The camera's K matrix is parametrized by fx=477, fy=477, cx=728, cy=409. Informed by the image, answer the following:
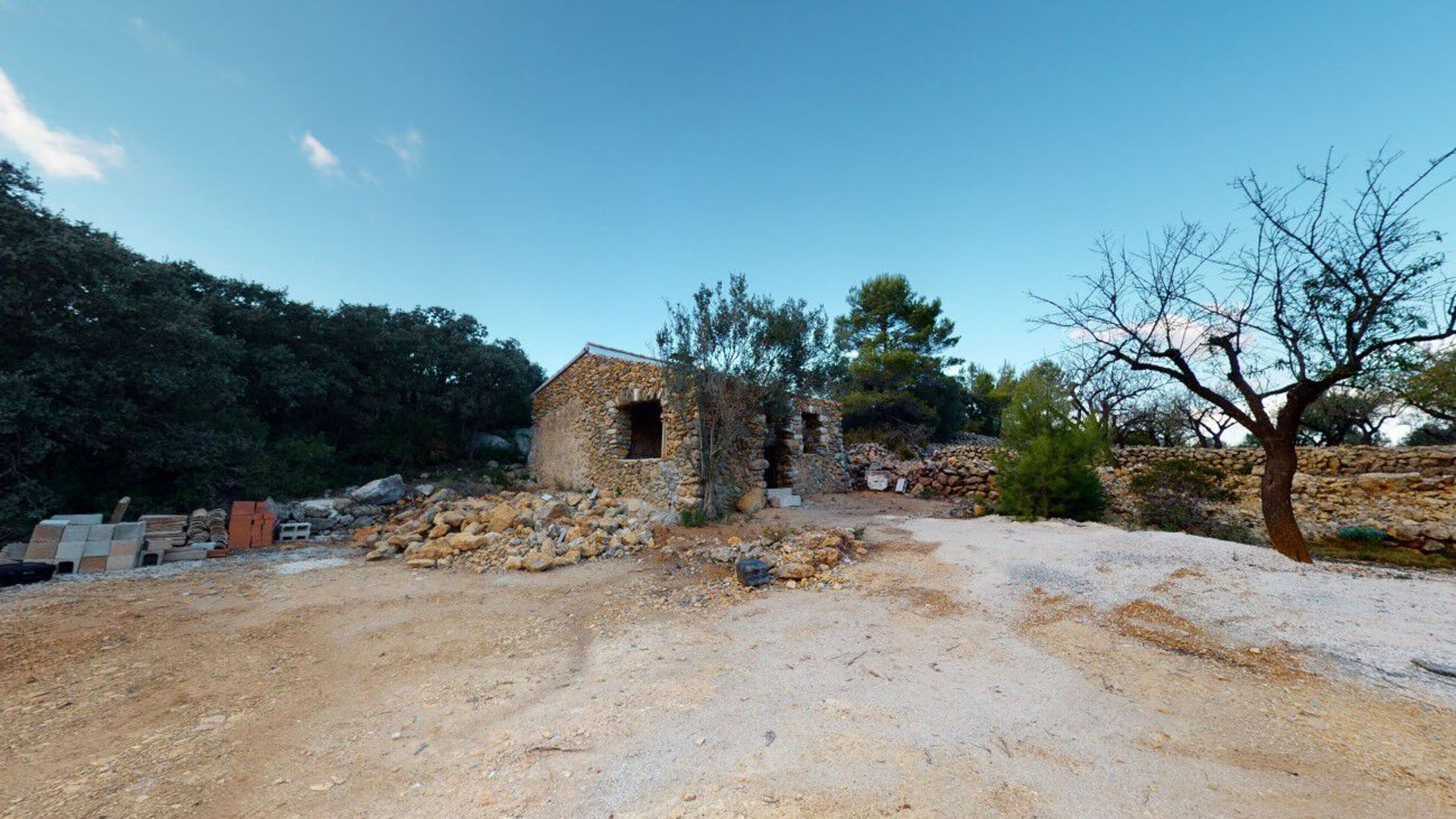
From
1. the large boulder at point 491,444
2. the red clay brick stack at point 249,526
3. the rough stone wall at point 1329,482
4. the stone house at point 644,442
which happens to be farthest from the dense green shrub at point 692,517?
the large boulder at point 491,444

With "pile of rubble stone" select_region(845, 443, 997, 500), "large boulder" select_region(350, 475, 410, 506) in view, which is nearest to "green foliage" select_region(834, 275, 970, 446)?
"pile of rubble stone" select_region(845, 443, 997, 500)

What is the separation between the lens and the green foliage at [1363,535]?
8094 mm

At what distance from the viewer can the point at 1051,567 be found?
5.02m

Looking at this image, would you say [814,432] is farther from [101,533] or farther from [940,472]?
[101,533]

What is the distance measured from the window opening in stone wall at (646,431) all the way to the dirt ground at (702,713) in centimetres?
837

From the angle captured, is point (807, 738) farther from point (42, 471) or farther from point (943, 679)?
point (42, 471)

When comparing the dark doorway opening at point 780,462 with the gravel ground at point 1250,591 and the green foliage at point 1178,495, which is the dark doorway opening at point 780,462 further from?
the green foliage at point 1178,495

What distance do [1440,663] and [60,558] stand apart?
12.7m

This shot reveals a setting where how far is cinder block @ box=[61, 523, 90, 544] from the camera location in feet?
19.5

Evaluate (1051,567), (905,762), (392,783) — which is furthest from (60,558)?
(1051,567)

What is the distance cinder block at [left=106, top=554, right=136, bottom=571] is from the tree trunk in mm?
14568

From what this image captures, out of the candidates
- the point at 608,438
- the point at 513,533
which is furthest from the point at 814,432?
the point at 513,533

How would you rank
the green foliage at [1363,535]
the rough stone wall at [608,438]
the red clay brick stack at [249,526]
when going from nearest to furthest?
the red clay brick stack at [249,526] < the green foliage at [1363,535] < the rough stone wall at [608,438]

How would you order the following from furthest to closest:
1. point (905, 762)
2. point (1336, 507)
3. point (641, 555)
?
point (1336, 507)
point (641, 555)
point (905, 762)
